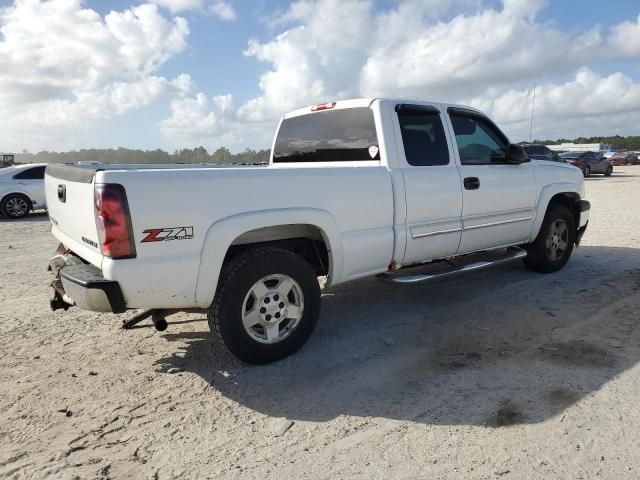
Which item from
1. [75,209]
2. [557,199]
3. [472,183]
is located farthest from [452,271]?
[75,209]

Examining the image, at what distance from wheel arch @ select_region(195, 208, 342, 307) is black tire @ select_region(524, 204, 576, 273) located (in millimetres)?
3004

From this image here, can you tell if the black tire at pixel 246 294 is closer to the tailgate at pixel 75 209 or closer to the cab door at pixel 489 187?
the tailgate at pixel 75 209

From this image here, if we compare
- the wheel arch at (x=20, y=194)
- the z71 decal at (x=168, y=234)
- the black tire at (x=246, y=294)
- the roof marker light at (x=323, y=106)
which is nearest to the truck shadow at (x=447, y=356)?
the black tire at (x=246, y=294)

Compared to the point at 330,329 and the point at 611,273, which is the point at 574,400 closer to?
the point at 330,329

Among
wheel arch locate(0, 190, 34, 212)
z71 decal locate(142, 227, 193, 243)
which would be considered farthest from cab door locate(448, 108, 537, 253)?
wheel arch locate(0, 190, 34, 212)

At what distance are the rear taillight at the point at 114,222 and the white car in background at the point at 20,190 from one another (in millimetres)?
11854

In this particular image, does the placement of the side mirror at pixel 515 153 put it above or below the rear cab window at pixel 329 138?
below

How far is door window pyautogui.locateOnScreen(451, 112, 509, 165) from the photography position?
4.87 m

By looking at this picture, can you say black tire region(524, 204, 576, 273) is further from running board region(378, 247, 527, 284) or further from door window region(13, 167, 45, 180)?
door window region(13, 167, 45, 180)

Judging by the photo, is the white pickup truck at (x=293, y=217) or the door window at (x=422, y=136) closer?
the white pickup truck at (x=293, y=217)

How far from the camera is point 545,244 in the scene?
5.88 m

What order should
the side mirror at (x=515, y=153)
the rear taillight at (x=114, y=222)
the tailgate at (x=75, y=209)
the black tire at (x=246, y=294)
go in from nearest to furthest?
the rear taillight at (x=114, y=222) → the tailgate at (x=75, y=209) → the black tire at (x=246, y=294) → the side mirror at (x=515, y=153)

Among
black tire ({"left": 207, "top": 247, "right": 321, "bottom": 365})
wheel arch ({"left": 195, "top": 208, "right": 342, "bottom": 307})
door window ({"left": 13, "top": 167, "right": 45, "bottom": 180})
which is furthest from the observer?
door window ({"left": 13, "top": 167, "right": 45, "bottom": 180})

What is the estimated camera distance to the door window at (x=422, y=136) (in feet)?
14.4
